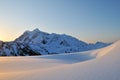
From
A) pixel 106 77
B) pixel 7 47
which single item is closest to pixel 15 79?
pixel 106 77

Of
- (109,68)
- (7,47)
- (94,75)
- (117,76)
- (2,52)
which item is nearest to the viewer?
(117,76)

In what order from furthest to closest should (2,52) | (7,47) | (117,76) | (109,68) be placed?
(7,47) < (2,52) < (109,68) < (117,76)

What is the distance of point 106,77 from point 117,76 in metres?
0.38

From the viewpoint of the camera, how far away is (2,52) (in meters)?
176

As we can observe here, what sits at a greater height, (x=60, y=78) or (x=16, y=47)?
(x=16, y=47)

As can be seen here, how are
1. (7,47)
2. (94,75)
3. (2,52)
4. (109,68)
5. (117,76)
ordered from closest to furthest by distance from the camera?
(117,76) < (94,75) < (109,68) < (2,52) < (7,47)

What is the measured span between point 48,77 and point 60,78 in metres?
0.65

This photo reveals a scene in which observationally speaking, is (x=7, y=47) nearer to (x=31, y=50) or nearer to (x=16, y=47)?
(x=16, y=47)

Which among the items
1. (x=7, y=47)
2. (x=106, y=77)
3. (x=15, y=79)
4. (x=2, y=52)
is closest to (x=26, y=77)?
(x=15, y=79)

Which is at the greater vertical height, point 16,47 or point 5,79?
point 16,47

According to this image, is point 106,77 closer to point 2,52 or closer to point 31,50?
point 2,52

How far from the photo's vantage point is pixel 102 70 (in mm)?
8523

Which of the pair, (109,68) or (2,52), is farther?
(2,52)

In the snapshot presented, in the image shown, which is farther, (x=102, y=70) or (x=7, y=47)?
(x=7, y=47)
